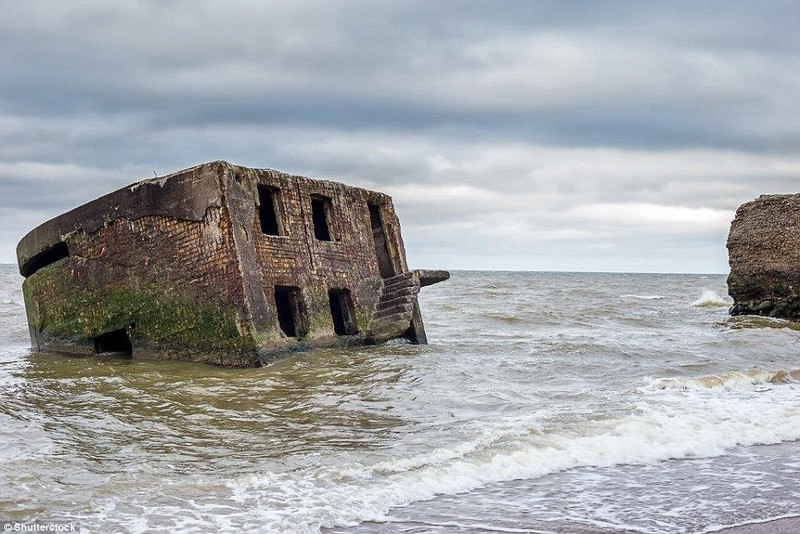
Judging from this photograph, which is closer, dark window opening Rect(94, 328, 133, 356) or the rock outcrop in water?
dark window opening Rect(94, 328, 133, 356)

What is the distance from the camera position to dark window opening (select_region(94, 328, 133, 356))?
484 inches

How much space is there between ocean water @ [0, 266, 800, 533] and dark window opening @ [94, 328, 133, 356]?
3.22ft

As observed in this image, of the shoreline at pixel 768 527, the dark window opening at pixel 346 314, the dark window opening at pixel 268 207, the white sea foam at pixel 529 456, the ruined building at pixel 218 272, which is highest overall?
the dark window opening at pixel 268 207

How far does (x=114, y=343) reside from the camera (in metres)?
12.6

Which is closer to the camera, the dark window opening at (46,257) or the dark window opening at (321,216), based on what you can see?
the dark window opening at (46,257)

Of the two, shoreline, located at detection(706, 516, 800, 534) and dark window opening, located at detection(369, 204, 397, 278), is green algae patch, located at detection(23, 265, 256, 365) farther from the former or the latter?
shoreline, located at detection(706, 516, 800, 534)

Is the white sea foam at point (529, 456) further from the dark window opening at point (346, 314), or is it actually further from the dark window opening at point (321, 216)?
the dark window opening at point (321, 216)

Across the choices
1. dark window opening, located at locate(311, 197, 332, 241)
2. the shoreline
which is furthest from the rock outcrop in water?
the shoreline

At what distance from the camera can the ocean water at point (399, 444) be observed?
469 cm

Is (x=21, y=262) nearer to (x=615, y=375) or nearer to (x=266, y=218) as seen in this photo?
(x=266, y=218)

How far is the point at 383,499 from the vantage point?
4.89 meters

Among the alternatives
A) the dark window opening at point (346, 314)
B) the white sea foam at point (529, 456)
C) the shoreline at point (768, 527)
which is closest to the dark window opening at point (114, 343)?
the dark window opening at point (346, 314)

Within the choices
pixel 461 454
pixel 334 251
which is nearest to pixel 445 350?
pixel 334 251

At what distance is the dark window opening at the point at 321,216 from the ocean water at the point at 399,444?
7.94ft
